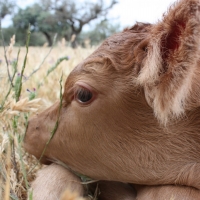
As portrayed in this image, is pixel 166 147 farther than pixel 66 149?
No

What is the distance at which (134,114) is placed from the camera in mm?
1388

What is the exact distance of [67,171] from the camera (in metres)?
1.60

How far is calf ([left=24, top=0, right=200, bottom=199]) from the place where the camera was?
117cm

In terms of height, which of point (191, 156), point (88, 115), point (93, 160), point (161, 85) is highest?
point (161, 85)

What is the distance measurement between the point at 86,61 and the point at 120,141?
40 cm

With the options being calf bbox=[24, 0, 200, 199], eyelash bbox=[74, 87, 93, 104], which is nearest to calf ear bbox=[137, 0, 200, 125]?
calf bbox=[24, 0, 200, 199]

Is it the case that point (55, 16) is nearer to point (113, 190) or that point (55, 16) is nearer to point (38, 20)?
point (38, 20)

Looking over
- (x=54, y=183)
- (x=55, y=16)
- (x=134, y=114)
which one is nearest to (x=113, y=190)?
(x=54, y=183)

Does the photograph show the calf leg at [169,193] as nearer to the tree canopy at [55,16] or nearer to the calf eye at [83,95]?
the calf eye at [83,95]

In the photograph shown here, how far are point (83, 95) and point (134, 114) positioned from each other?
238 mm

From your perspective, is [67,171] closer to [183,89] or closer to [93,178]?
[93,178]

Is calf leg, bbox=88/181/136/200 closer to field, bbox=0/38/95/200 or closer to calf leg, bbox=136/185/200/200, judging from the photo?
calf leg, bbox=136/185/200/200

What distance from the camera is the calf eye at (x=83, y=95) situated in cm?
143

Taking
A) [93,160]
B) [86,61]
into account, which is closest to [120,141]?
[93,160]
